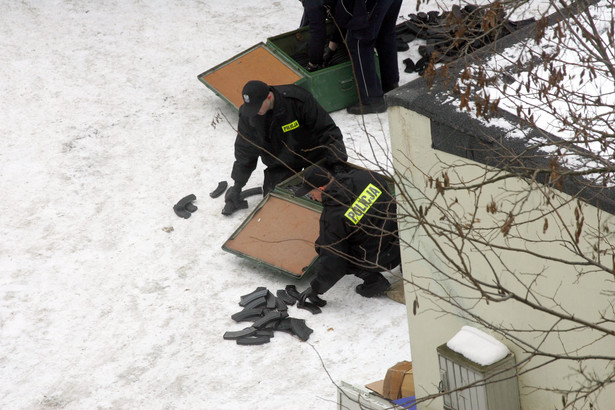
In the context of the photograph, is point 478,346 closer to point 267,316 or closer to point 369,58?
point 267,316

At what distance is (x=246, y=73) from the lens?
915 cm

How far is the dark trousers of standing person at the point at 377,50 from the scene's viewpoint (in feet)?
28.1

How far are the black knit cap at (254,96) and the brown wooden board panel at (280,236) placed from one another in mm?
800

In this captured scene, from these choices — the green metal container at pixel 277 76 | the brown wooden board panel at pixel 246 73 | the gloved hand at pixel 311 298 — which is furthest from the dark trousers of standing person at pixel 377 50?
the gloved hand at pixel 311 298

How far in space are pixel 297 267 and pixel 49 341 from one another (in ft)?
6.85

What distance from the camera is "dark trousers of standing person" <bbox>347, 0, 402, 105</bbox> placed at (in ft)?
28.1

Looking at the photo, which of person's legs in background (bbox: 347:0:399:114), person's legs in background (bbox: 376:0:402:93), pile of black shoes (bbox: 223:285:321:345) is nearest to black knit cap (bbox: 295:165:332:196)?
pile of black shoes (bbox: 223:285:321:345)

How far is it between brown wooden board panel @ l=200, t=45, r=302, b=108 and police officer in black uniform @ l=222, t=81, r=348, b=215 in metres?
1.36

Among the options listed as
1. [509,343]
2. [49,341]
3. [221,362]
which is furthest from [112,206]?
[509,343]

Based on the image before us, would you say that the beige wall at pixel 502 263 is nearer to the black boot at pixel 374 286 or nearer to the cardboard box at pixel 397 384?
the cardboard box at pixel 397 384

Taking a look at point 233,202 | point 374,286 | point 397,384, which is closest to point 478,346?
point 397,384

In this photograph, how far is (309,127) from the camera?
24.7ft

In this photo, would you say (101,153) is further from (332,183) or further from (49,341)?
(332,183)

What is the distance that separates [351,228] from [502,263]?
266 cm
